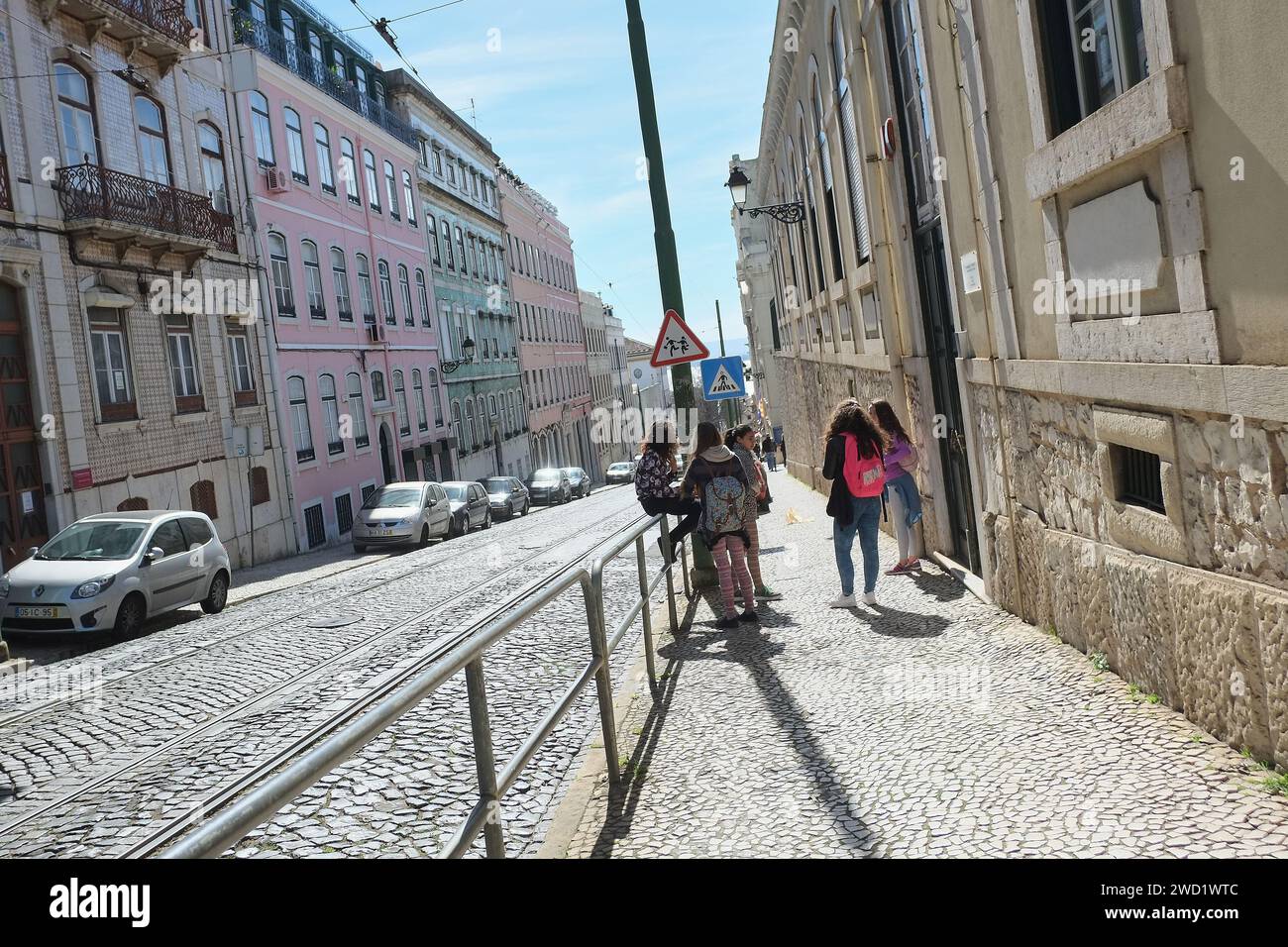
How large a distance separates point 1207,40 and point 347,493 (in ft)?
93.8

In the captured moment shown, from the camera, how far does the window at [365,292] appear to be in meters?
34.0

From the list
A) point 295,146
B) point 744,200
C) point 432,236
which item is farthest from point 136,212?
point 432,236

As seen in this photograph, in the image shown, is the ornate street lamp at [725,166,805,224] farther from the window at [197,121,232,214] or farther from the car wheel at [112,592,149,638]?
the window at [197,121,232,214]

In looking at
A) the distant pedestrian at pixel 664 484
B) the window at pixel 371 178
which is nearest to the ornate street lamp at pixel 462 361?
the window at pixel 371 178

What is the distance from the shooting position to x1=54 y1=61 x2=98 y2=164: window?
19.5 meters

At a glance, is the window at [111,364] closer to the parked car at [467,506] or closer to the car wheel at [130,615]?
the car wheel at [130,615]

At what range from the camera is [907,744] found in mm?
5199

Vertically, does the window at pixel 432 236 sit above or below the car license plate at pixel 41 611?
above

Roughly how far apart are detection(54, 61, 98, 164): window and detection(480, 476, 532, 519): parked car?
53.1 ft

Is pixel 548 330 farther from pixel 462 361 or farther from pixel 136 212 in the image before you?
pixel 136 212

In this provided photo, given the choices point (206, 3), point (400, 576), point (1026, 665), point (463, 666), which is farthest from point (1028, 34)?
point (206, 3)

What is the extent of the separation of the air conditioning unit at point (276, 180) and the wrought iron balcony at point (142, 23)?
4.44 m

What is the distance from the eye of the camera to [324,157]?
32.2 metres
